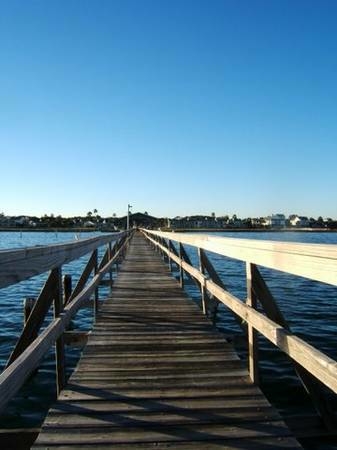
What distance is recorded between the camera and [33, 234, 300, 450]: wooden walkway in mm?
3363

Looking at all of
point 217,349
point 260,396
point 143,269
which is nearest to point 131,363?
point 217,349

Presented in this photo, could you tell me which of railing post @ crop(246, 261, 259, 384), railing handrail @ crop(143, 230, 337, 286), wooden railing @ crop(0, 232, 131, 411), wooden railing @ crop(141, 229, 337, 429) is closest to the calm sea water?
railing post @ crop(246, 261, 259, 384)

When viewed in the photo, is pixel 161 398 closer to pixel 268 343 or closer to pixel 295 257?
pixel 295 257

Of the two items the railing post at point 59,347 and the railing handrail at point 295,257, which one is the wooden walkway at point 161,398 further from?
the railing handrail at point 295,257

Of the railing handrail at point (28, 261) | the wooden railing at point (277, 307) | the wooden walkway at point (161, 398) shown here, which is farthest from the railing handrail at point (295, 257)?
the railing handrail at point (28, 261)

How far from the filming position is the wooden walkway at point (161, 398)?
336 centimetres

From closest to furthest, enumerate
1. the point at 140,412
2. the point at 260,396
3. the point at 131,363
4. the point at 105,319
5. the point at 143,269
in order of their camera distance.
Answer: the point at 140,412, the point at 260,396, the point at 131,363, the point at 105,319, the point at 143,269

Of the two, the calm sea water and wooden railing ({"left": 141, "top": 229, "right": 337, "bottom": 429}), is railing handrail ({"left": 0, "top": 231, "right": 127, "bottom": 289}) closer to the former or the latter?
wooden railing ({"left": 141, "top": 229, "right": 337, "bottom": 429})

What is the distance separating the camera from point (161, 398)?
4.10m

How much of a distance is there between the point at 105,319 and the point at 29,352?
13.6 feet

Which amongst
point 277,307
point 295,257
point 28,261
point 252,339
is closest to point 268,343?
point 252,339

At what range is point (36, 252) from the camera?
11.7 ft

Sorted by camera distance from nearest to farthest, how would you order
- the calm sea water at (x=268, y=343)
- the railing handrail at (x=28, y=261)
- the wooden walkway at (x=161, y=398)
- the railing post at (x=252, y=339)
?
the railing handrail at (x=28, y=261) → the wooden walkway at (x=161, y=398) → the railing post at (x=252, y=339) → the calm sea water at (x=268, y=343)

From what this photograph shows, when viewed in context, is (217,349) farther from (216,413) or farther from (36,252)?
(36,252)
